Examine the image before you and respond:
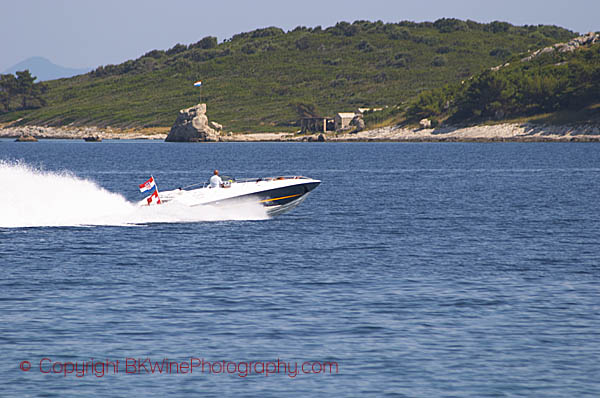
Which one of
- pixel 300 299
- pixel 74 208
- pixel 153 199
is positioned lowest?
pixel 300 299

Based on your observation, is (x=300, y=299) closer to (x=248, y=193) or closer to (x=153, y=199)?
(x=248, y=193)

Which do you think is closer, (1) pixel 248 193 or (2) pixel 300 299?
(2) pixel 300 299

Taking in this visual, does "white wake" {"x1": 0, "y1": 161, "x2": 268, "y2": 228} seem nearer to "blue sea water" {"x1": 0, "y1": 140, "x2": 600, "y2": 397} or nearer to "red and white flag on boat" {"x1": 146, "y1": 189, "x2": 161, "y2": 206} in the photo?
"blue sea water" {"x1": 0, "y1": 140, "x2": 600, "y2": 397}

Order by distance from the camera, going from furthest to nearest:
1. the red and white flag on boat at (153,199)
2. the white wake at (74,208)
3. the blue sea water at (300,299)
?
the white wake at (74,208), the red and white flag on boat at (153,199), the blue sea water at (300,299)

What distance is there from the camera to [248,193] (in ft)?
137

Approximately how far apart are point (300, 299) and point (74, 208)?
23.5m

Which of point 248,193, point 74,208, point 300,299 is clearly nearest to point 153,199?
point 248,193

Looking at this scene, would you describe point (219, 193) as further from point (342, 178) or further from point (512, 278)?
point (342, 178)

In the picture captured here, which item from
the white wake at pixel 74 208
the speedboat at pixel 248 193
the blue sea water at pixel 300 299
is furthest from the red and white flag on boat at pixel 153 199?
the blue sea water at pixel 300 299

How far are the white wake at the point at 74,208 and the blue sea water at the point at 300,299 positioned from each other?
114 mm

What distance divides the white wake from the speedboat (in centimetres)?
36

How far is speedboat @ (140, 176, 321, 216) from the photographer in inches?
1639

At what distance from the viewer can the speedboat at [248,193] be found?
41.6 meters

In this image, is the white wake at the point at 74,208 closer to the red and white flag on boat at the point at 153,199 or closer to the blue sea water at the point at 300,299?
the blue sea water at the point at 300,299
